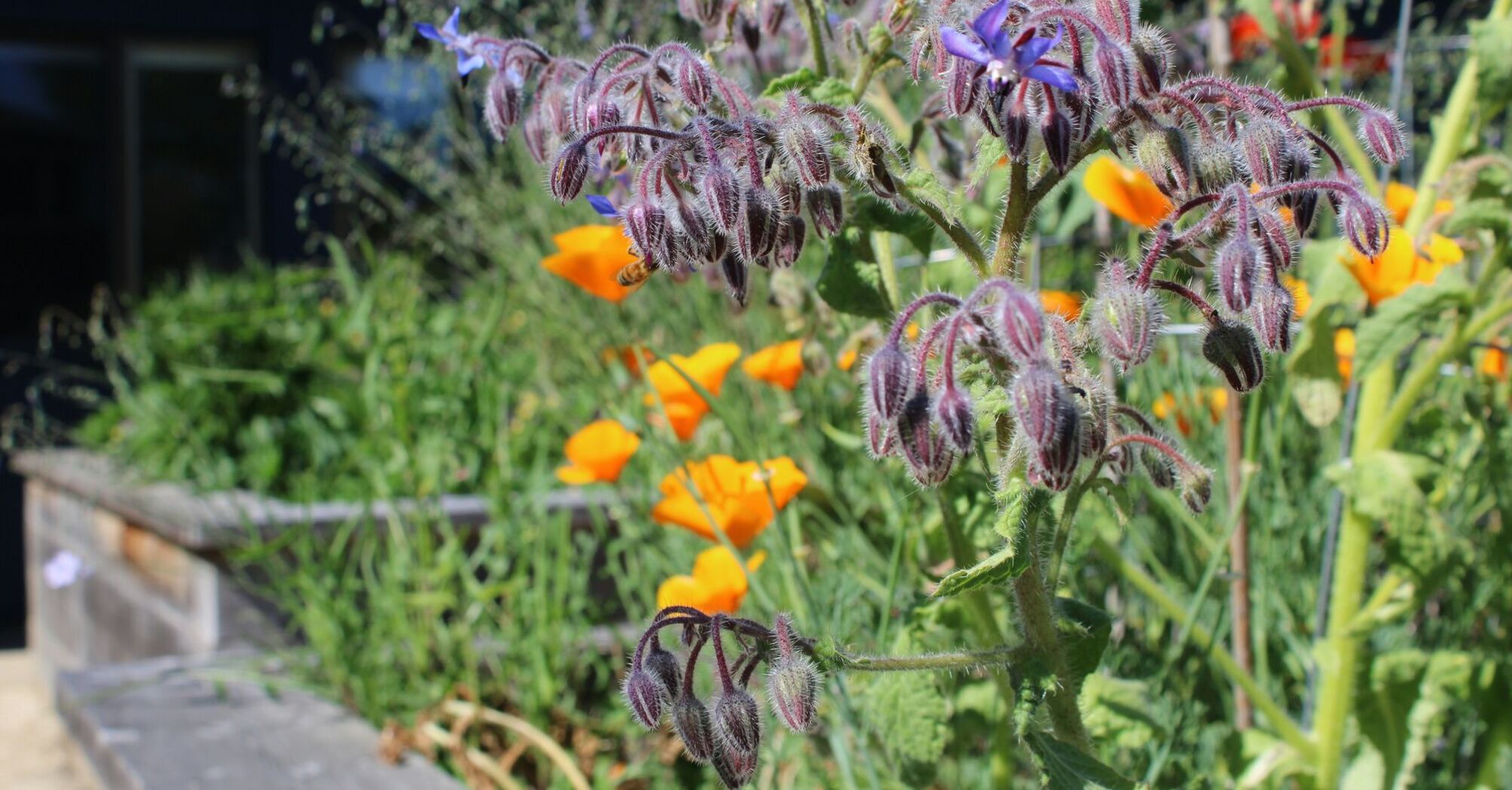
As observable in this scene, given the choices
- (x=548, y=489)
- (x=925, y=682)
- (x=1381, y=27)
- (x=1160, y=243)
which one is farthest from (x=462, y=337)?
(x=1381, y=27)

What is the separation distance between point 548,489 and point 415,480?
0.48 m

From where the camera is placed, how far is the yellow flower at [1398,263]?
4.31ft

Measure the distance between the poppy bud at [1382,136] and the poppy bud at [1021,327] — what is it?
0.35 m

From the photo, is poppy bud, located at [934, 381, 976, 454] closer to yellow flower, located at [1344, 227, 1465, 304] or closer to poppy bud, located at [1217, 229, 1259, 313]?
poppy bud, located at [1217, 229, 1259, 313]

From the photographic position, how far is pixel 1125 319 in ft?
2.49

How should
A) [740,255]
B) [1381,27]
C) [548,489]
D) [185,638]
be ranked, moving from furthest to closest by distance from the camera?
[1381,27] < [185,638] < [548,489] < [740,255]

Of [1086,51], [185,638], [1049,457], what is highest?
[1086,51]

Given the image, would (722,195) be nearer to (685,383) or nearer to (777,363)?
(685,383)

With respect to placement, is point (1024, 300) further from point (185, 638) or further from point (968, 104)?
point (185, 638)

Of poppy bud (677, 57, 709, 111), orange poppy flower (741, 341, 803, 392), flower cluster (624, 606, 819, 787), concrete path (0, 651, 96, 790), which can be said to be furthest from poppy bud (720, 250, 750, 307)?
concrete path (0, 651, 96, 790)

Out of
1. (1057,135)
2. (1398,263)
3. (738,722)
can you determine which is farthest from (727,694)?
(1398,263)

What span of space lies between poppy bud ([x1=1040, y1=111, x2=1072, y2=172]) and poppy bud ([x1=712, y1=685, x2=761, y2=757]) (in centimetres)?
40

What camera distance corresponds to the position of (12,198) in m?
6.36

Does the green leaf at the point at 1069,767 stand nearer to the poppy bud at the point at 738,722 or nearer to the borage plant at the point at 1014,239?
the borage plant at the point at 1014,239
